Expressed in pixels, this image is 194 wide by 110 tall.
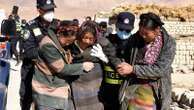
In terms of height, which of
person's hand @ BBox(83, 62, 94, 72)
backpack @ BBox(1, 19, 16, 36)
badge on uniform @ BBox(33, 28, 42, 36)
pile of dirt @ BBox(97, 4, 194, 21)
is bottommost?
pile of dirt @ BBox(97, 4, 194, 21)

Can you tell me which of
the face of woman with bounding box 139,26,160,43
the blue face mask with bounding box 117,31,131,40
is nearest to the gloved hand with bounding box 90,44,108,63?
the blue face mask with bounding box 117,31,131,40

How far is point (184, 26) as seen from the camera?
21.8 metres

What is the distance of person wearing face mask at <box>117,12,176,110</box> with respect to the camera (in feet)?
16.4

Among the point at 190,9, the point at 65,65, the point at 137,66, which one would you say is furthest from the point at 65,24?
the point at 190,9

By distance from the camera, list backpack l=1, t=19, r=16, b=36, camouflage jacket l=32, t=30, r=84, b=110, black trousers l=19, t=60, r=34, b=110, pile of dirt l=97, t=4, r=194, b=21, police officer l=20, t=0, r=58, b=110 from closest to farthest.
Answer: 1. camouflage jacket l=32, t=30, r=84, b=110
2. police officer l=20, t=0, r=58, b=110
3. black trousers l=19, t=60, r=34, b=110
4. backpack l=1, t=19, r=16, b=36
5. pile of dirt l=97, t=4, r=194, b=21

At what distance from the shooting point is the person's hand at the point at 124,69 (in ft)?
16.5

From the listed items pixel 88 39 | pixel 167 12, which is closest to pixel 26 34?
pixel 88 39

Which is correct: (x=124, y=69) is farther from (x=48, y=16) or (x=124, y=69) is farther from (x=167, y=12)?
(x=167, y=12)

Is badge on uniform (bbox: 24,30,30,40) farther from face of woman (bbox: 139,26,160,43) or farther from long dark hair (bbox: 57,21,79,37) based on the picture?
face of woman (bbox: 139,26,160,43)

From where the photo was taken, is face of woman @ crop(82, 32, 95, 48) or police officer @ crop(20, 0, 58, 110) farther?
police officer @ crop(20, 0, 58, 110)

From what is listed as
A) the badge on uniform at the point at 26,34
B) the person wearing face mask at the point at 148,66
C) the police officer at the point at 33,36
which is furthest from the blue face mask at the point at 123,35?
the badge on uniform at the point at 26,34

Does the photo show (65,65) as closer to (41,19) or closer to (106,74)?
(106,74)

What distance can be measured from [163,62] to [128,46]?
1.27 feet

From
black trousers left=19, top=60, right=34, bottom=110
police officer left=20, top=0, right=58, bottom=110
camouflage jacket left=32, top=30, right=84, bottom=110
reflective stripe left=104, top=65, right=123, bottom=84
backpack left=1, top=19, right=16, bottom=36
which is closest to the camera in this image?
camouflage jacket left=32, top=30, right=84, bottom=110
